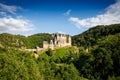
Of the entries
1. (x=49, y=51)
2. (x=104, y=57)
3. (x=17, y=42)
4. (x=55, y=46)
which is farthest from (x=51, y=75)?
(x=17, y=42)

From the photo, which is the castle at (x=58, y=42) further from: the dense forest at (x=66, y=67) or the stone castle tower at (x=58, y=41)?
the dense forest at (x=66, y=67)

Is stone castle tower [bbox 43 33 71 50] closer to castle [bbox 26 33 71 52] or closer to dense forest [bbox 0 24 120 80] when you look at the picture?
castle [bbox 26 33 71 52]

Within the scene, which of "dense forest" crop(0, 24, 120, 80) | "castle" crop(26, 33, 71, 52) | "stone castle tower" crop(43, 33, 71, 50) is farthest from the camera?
"stone castle tower" crop(43, 33, 71, 50)

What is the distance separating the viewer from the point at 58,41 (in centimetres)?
9881

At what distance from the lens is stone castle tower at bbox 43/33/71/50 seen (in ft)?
306

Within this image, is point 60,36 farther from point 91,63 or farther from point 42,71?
point 42,71

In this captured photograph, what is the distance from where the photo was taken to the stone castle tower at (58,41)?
9312cm

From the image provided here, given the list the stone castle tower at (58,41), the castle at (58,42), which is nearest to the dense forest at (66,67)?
the castle at (58,42)

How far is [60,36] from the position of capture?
103812mm

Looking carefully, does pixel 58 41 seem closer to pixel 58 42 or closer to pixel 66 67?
pixel 58 42

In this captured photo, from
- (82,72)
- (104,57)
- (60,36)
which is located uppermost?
(60,36)

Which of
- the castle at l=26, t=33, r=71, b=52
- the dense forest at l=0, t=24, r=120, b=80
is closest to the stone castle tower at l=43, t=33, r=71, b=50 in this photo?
the castle at l=26, t=33, r=71, b=52

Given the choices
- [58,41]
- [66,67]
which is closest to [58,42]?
[58,41]

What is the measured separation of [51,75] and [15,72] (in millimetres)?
14033
